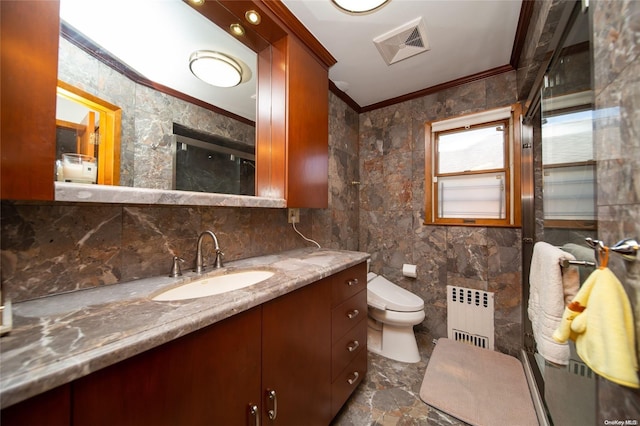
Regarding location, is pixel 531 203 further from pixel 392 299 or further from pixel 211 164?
pixel 211 164

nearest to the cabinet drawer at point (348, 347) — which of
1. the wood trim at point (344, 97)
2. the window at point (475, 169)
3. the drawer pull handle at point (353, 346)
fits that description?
the drawer pull handle at point (353, 346)

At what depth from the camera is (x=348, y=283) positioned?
4.26 feet

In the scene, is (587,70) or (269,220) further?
(269,220)

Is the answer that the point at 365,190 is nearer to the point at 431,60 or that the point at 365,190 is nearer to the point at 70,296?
the point at 431,60

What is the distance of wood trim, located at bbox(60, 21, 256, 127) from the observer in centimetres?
78

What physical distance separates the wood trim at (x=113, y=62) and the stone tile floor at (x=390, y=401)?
6.39 ft

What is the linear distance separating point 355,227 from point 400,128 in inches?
44.8

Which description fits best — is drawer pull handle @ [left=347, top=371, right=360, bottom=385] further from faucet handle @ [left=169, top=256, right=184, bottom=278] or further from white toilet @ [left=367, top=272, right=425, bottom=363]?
faucet handle @ [left=169, top=256, right=184, bottom=278]

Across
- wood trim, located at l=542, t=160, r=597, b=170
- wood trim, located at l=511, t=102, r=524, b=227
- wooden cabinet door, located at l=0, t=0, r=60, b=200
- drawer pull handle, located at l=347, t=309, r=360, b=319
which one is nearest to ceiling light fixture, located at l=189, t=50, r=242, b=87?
wooden cabinet door, located at l=0, t=0, r=60, b=200

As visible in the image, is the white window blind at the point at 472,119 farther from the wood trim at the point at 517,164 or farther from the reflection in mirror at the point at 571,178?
the reflection in mirror at the point at 571,178

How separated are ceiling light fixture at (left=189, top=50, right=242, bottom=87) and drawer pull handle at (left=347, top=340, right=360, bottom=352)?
67.1 inches

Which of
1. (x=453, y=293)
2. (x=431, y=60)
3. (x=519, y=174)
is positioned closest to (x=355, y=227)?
(x=453, y=293)

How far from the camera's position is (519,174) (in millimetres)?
1727

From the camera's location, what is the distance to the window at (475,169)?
70.2 inches
